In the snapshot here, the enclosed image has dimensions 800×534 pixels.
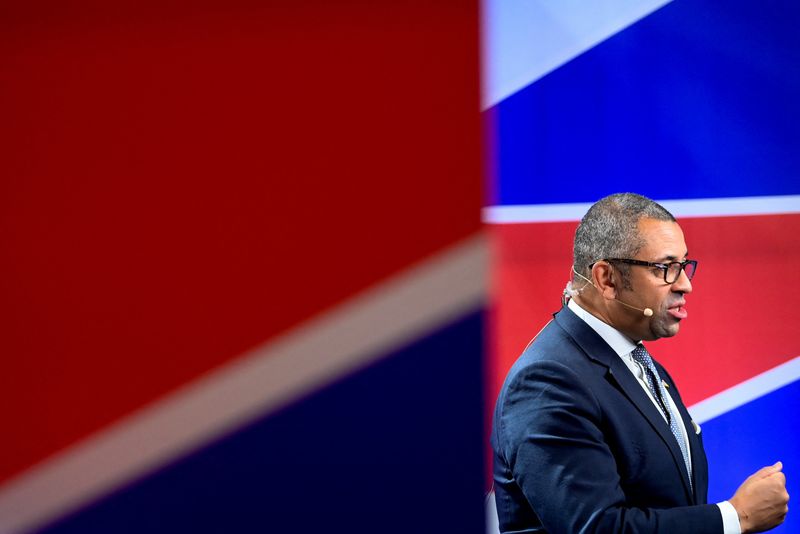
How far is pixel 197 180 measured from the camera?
2.61 ft

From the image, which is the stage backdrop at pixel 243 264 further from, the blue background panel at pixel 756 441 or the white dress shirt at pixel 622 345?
the blue background panel at pixel 756 441

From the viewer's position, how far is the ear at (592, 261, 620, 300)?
5.71 ft

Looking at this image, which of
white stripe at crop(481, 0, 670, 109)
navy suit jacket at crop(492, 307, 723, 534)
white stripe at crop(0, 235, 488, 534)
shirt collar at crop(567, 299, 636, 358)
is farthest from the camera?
white stripe at crop(481, 0, 670, 109)

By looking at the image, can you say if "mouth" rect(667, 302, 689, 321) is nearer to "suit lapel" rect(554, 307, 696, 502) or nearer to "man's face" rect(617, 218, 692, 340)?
"man's face" rect(617, 218, 692, 340)

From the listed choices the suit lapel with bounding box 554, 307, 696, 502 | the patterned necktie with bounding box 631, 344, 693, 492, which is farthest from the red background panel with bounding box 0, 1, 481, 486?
the patterned necktie with bounding box 631, 344, 693, 492

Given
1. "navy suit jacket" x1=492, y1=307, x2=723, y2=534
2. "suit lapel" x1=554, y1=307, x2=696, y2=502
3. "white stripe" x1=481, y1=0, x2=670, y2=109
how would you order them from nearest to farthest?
"navy suit jacket" x1=492, y1=307, x2=723, y2=534 < "suit lapel" x1=554, y1=307, x2=696, y2=502 < "white stripe" x1=481, y1=0, x2=670, y2=109

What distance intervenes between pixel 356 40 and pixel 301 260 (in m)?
0.21

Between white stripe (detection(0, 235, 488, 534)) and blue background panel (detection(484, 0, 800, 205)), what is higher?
blue background panel (detection(484, 0, 800, 205))

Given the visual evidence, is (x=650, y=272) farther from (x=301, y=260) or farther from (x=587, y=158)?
(x=301, y=260)

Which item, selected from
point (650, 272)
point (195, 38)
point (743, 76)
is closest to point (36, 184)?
point (195, 38)

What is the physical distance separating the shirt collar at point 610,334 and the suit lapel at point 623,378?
19mm

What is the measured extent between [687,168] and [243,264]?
1.80m

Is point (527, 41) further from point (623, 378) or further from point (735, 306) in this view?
point (623, 378)

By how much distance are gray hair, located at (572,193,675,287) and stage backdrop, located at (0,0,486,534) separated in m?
1.02
